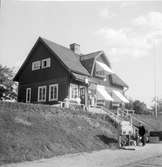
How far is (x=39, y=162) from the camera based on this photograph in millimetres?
12055

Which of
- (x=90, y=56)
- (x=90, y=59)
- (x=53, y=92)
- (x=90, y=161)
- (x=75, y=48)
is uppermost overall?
(x=75, y=48)

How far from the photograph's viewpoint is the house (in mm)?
29906

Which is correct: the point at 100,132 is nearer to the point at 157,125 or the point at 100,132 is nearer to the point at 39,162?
the point at 39,162

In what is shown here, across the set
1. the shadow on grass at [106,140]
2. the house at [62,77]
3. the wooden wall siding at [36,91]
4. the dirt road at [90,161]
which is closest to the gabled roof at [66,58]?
the house at [62,77]

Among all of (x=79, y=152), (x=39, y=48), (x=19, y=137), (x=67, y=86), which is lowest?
(x=79, y=152)

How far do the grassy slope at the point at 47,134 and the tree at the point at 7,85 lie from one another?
21.0 meters

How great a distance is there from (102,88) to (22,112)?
1885cm

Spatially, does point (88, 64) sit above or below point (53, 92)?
above

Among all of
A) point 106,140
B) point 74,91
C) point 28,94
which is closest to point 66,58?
point 74,91

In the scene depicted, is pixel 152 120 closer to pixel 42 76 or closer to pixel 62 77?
pixel 62 77

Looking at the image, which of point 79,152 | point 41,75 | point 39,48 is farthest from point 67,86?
point 79,152

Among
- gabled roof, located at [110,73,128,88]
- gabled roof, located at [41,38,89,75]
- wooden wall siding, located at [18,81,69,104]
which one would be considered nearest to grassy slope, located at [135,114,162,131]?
gabled roof, located at [110,73,128,88]

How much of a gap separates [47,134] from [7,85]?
86.8ft

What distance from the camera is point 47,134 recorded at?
51.6 feet
